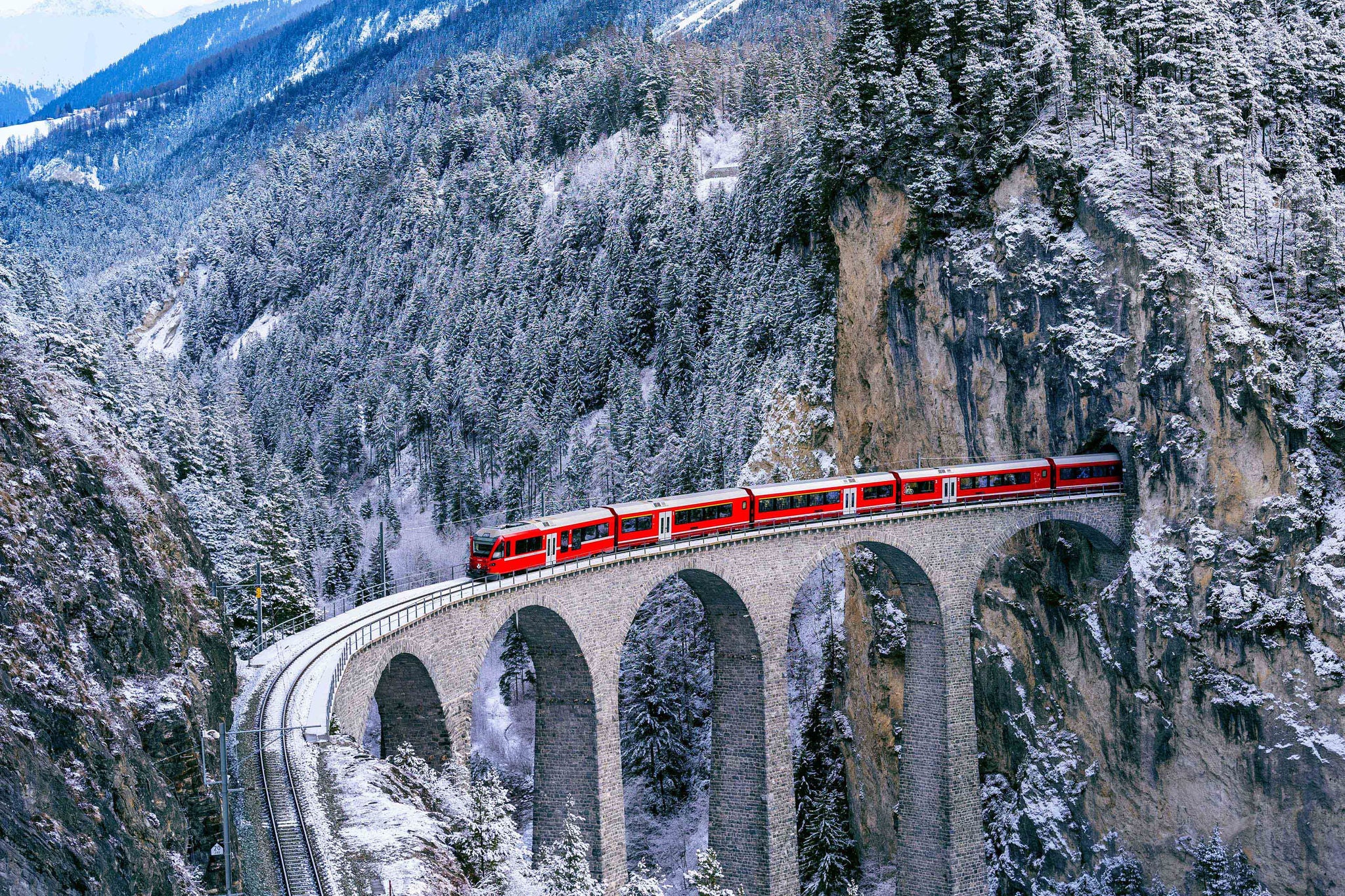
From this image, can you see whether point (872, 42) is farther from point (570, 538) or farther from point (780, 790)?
point (780, 790)

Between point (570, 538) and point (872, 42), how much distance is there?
36996 millimetres

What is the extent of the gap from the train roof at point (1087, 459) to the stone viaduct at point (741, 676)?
1.61 m

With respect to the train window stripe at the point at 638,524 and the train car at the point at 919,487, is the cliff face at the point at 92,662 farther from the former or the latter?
the train car at the point at 919,487

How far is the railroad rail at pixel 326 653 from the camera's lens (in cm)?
2377

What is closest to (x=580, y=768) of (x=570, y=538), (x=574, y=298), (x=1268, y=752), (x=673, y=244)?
(x=570, y=538)

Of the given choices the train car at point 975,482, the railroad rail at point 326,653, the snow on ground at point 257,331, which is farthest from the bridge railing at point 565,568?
the snow on ground at point 257,331

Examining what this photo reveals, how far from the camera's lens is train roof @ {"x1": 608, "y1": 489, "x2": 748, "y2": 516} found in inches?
1598

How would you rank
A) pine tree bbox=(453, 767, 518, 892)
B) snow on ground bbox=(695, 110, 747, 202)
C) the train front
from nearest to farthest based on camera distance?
pine tree bbox=(453, 767, 518, 892), the train front, snow on ground bbox=(695, 110, 747, 202)

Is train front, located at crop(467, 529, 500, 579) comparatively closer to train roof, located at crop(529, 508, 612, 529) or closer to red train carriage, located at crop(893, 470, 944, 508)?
train roof, located at crop(529, 508, 612, 529)

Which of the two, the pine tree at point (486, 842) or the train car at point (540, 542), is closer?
the pine tree at point (486, 842)

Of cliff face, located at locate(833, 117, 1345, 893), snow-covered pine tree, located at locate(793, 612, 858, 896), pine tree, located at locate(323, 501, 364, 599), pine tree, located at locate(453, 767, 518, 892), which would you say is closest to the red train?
cliff face, located at locate(833, 117, 1345, 893)

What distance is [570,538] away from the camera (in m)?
Result: 38.6

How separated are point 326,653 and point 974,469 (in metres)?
27.9

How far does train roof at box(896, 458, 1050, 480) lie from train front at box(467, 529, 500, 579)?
18.5 m
